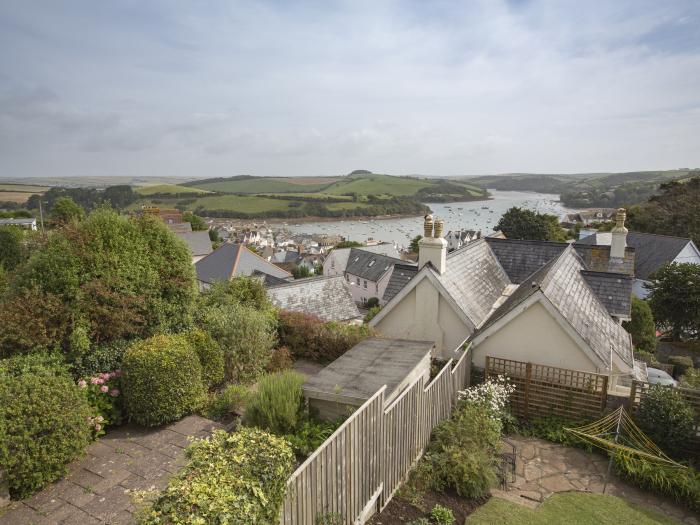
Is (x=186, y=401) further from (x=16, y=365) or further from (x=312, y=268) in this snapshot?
A: (x=312, y=268)

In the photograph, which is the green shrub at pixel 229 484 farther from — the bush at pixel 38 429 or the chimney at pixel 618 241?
the chimney at pixel 618 241

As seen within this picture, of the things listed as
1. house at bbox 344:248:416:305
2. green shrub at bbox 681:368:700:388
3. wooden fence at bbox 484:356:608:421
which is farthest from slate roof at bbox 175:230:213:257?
green shrub at bbox 681:368:700:388

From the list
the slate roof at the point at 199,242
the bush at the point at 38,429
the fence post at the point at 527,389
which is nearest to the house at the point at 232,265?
the slate roof at the point at 199,242

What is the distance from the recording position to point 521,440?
953 cm

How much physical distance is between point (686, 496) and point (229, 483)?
8.29 metres

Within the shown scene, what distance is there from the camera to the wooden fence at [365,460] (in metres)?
4.55

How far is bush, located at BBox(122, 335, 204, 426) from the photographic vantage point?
7836mm

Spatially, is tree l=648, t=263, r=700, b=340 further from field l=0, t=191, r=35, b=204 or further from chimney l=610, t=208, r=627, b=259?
field l=0, t=191, r=35, b=204

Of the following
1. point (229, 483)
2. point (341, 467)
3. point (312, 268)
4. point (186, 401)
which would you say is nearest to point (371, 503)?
point (341, 467)

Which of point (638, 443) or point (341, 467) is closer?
point (341, 467)

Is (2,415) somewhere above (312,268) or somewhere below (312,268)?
above

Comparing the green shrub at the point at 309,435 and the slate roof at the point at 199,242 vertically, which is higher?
the green shrub at the point at 309,435

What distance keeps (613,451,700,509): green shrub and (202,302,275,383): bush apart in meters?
8.05

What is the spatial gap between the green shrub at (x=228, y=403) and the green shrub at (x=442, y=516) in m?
4.20
